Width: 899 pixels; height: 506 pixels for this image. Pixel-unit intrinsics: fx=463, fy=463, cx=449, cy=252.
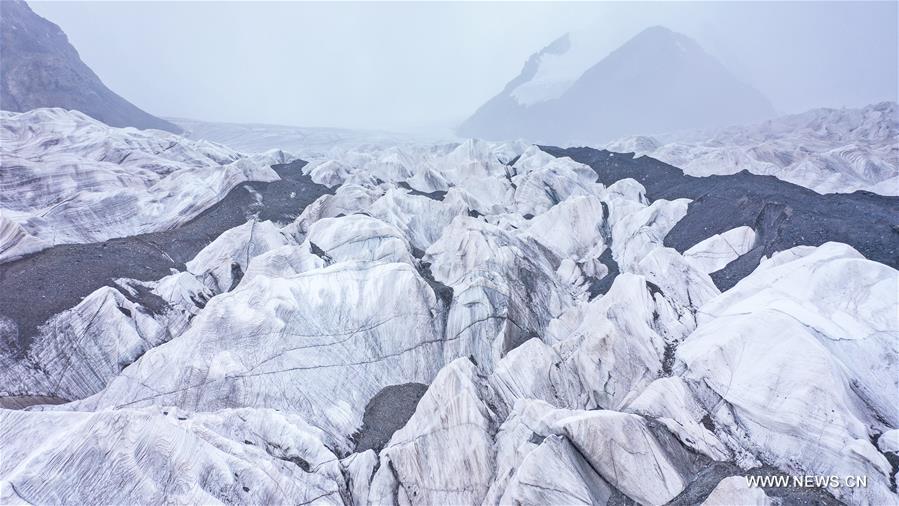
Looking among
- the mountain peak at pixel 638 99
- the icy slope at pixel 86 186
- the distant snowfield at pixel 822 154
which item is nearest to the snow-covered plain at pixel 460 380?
the icy slope at pixel 86 186

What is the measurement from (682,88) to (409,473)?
19535cm

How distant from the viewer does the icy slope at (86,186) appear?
2575 cm

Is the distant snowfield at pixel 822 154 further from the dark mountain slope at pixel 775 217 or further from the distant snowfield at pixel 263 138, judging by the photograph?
the distant snowfield at pixel 263 138

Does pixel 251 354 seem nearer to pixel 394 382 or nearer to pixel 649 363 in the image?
pixel 394 382

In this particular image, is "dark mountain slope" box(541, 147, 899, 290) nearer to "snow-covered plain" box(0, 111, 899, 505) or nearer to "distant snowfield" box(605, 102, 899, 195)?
"snow-covered plain" box(0, 111, 899, 505)

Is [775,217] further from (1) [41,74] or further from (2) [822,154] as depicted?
(1) [41,74]

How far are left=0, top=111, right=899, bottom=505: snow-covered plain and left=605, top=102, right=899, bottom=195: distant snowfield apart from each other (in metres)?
22.5

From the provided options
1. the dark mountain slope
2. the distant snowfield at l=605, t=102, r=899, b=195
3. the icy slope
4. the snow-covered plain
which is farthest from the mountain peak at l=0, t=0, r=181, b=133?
the dark mountain slope

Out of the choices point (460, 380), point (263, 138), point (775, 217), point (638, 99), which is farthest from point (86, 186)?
point (638, 99)

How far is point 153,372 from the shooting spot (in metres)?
16.1

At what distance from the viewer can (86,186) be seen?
32469 millimetres

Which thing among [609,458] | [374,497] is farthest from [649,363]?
[374,497]

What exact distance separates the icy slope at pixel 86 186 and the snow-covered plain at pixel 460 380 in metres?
7.09

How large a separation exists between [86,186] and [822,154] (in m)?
62.6
